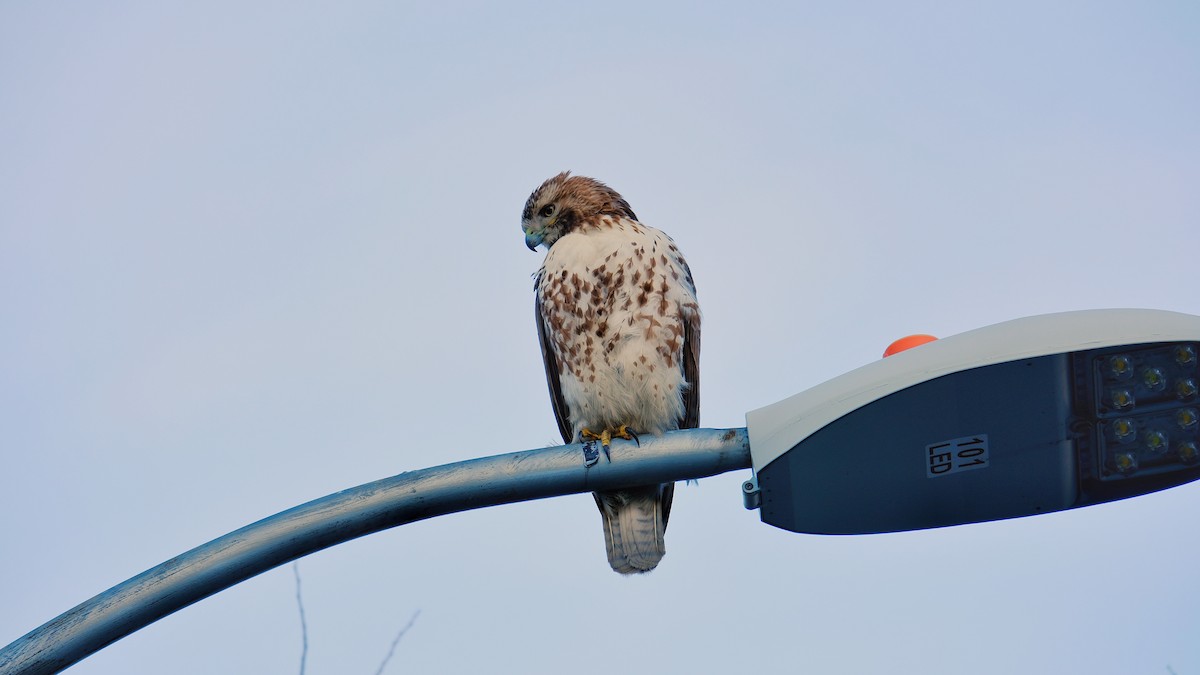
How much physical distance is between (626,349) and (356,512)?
2.38m

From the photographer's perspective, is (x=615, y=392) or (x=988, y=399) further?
(x=615, y=392)

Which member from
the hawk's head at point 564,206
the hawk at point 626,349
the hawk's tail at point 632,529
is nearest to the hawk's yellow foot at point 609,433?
the hawk at point 626,349

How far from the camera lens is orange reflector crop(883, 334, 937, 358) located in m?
3.77

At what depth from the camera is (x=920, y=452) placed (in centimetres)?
381

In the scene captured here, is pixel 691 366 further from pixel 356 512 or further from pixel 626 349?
pixel 356 512

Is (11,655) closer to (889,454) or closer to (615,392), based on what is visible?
(889,454)

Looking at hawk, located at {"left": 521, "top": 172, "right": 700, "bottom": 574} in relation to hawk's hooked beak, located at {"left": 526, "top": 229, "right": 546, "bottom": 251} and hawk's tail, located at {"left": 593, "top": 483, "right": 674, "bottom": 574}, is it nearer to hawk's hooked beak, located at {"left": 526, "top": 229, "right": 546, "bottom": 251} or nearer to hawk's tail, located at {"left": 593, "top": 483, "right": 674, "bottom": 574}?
hawk's tail, located at {"left": 593, "top": 483, "right": 674, "bottom": 574}

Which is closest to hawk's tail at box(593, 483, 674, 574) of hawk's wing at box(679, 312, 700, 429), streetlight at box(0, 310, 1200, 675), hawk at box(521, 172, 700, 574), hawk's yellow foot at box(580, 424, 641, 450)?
hawk at box(521, 172, 700, 574)

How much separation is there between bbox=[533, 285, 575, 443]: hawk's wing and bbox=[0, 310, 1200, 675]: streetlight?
233 centimetres

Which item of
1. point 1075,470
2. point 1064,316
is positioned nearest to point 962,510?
point 1075,470

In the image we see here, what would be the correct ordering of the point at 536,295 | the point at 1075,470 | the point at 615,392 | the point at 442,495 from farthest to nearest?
the point at 536,295 → the point at 615,392 → the point at 1075,470 → the point at 442,495

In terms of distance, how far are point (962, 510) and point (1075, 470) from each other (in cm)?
35

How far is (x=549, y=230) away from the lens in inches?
261

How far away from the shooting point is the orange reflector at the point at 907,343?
377 cm
